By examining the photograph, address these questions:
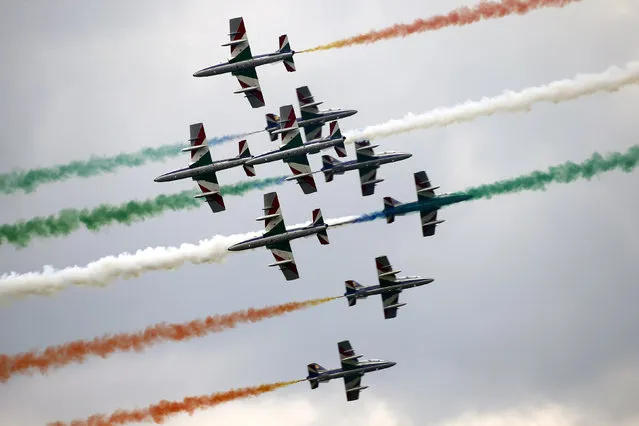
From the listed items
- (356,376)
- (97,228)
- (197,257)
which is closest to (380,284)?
(356,376)

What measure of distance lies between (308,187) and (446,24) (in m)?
14.6

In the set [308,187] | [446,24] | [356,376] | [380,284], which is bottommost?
[356,376]

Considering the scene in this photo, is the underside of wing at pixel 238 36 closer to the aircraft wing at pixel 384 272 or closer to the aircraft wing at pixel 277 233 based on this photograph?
the aircraft wing at pixel 277 233

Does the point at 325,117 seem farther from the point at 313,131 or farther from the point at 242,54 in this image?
the point at 242,54

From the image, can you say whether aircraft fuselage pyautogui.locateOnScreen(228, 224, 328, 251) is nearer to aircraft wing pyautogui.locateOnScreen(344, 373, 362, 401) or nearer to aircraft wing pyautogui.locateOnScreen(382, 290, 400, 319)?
aircraft wing pyautogui.locateOnScreen(382, 290, 400, 319)

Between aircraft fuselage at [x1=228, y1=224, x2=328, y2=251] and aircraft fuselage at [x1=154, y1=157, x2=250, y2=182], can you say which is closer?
aircraft fuselage at [x1=228, y1=224, x2=328, y2=251]

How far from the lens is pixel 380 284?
96.7 meters

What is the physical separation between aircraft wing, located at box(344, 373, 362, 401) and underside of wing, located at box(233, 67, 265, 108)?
20641 mm

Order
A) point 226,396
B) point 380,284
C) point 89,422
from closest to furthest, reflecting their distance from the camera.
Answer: point 89,422 → point 226,396 → point 380,284

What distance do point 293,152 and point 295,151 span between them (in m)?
0.16

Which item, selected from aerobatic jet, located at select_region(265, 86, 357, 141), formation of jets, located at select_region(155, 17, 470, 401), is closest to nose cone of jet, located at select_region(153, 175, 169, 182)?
formation of jets, located at select_region(155, 17, 470, 401)

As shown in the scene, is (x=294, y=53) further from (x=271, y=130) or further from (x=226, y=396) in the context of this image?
(x=226, y=396)

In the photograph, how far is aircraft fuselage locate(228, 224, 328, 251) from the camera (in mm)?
88938

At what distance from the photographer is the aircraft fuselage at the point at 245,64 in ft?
304
